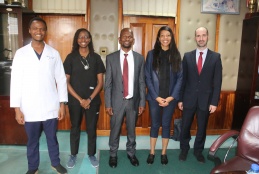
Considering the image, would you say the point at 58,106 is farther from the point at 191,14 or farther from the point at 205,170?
the point at 191,14

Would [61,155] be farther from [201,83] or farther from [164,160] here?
[201,83]

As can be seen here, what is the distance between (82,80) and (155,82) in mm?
843

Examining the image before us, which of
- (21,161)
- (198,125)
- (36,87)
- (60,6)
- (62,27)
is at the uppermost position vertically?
(60,6)

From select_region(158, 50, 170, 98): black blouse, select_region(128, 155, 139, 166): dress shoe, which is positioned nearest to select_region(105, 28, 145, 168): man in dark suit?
select_region(158, 50, 170, 98): black blouse

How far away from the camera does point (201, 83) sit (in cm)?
291

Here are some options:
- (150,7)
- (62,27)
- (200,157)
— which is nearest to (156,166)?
(200,157)

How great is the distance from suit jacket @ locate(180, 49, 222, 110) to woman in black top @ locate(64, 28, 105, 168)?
1.05m

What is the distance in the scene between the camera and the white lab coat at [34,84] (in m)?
2.36

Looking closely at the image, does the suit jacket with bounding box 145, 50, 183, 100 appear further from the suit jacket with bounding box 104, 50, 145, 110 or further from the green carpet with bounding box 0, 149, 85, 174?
the green carpet with bounding box 0, 149, 85, 174

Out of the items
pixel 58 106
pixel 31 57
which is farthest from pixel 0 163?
pixel 31 57

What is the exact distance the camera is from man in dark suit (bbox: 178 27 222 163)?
2.88 metres

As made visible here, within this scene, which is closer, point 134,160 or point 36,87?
point 36,87

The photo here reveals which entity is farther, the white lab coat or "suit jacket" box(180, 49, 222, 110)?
"suit jacket" box(180, 49, 222, 110)

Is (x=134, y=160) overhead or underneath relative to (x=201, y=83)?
underneath
